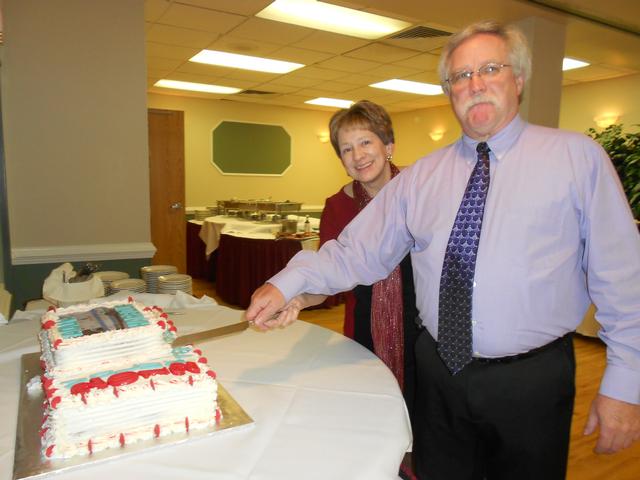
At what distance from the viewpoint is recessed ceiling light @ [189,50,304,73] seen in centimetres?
574

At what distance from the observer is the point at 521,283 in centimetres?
115

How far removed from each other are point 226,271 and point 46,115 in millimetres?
2870

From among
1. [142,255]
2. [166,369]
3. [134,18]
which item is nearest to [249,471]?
[166,369]

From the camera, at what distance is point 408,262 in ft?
6.13

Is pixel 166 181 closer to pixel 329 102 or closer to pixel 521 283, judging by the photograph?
pixel 329 102

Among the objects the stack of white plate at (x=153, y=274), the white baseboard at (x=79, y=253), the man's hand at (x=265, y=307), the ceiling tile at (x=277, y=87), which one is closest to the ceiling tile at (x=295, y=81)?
the ceiling tile at (x=277, y=87)

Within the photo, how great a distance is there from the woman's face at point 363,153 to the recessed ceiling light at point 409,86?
18.2ft

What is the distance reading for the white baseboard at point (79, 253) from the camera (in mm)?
3189

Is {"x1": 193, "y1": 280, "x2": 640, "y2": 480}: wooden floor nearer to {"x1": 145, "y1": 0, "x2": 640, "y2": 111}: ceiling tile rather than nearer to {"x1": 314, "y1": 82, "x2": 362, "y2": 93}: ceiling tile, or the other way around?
{"x1": 145, "y1": 0, "x2": 640, "y2": 111}: ceiling tile

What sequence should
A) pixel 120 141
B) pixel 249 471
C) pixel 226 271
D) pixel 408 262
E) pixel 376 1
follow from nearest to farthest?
pixel 249 471
pixel 408 262
pixel 120 141
pixel 376 1
pixel 226 271

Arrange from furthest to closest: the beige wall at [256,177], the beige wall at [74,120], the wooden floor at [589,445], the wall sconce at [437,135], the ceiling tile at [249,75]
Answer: the wall sconce at [437,135], the beige wall at [256,177], the ceiling tile at [249,75], the beige wall at [74,120], the wooden floor at [589,445]

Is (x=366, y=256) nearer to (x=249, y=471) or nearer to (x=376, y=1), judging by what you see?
(x=249, y=471)

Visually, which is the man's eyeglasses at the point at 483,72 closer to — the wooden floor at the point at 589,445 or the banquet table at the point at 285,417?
the banquet table at the point at 285,417

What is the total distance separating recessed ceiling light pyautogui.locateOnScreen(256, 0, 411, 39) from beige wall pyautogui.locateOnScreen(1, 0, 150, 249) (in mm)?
1313
